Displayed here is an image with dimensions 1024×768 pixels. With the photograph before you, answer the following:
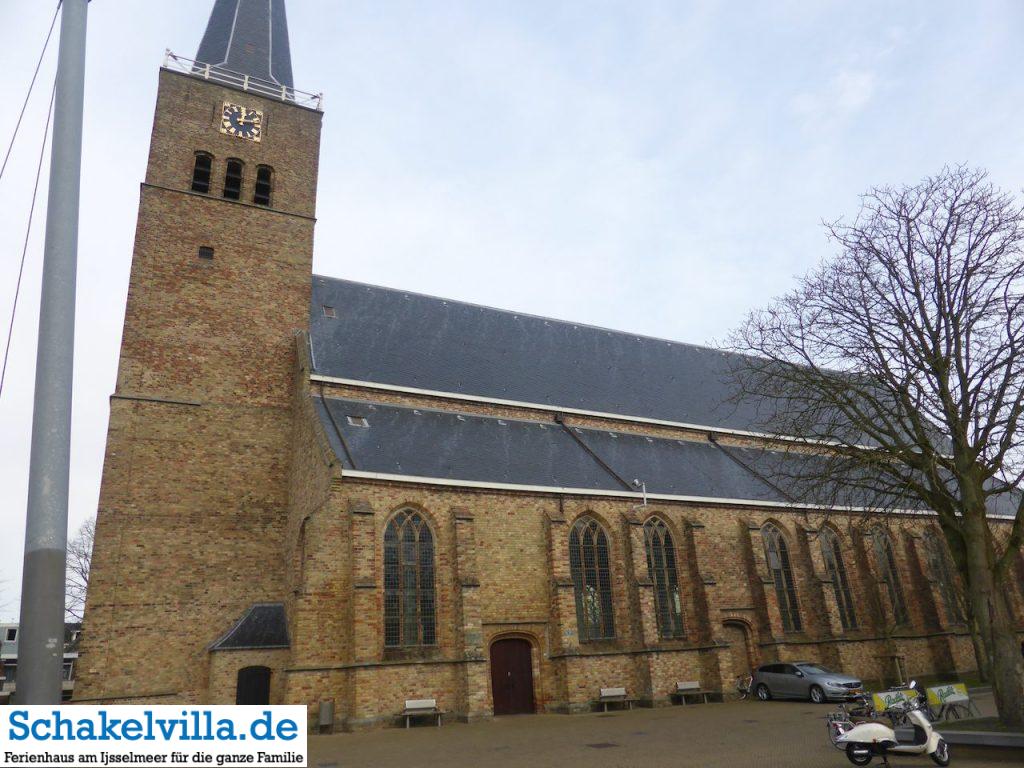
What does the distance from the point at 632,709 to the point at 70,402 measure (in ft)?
59.0

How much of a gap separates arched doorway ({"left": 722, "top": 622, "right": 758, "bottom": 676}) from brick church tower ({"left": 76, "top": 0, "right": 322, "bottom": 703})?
13798 mm

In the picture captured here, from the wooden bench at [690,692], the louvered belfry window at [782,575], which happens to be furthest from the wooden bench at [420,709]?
the louvered belfry window at [782,575]

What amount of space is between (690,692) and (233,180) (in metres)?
22.0

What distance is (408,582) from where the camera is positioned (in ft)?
60.1

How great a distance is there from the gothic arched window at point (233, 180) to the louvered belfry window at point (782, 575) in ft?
70.8

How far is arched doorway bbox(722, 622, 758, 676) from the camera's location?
71.7 ft

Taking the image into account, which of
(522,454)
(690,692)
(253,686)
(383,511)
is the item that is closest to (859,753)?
(690,692)

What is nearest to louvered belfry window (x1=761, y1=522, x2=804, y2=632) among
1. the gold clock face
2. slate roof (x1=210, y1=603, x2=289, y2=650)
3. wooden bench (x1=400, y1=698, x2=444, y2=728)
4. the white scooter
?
wooden bench (x1=400, y1=698, x2=444, y2=728)

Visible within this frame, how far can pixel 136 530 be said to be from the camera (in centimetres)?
1850

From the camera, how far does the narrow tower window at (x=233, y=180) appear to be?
939 inches

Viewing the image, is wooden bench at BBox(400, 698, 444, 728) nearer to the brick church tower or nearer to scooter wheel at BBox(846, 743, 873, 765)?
the brick church tower

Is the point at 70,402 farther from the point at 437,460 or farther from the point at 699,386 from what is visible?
the point at 699,386

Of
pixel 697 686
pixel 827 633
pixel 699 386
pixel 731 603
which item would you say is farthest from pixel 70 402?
pixel 699 386

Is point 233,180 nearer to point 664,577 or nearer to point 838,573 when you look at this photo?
Result: point 664,577
